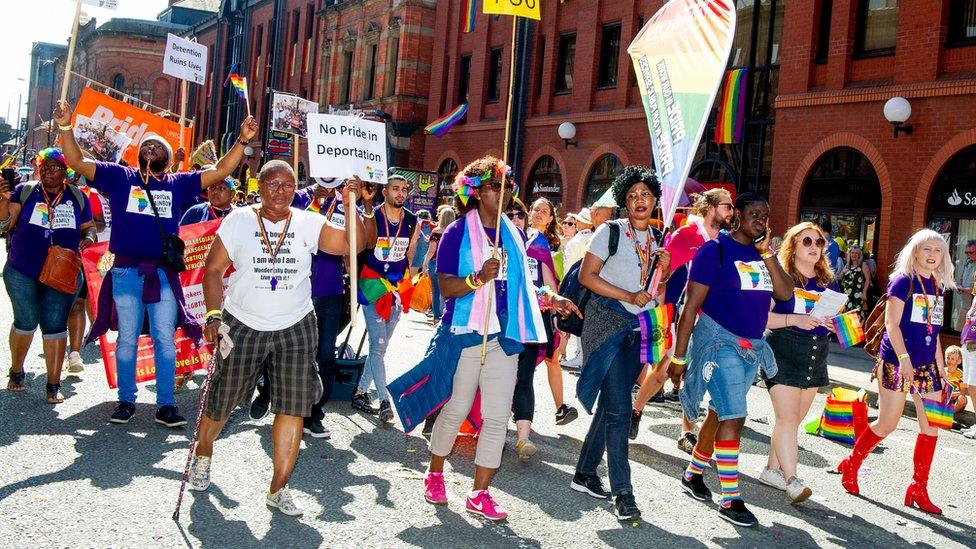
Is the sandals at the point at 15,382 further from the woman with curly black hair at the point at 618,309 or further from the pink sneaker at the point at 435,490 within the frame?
the woman with curly black hair at the point at 618,309

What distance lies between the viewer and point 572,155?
25703 millimetres

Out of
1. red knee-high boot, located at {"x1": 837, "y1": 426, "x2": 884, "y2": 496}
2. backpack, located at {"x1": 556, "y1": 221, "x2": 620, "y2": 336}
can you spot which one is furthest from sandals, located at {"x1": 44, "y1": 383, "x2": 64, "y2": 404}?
red knee-high boot, located at {"x1": 837, "y1": 426, "x2": 884, "y2": 496}

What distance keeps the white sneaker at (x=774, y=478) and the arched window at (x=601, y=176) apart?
17837 mm

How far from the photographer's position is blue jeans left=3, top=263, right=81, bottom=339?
7688 mm

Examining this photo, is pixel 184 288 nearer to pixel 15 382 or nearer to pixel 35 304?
pixel 35 304

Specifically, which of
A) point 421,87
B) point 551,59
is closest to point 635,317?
point 551,59

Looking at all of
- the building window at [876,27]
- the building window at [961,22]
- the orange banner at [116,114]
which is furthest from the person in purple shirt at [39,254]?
the building window at [876,27]

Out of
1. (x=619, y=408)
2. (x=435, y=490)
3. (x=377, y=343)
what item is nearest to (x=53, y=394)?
(x=377, y=343)

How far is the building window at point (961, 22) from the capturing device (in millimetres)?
→ 16703

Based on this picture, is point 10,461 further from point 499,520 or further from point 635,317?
point 635,317

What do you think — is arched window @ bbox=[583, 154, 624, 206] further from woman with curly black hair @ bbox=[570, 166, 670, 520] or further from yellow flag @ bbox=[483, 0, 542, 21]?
woman with curly black hair @ bbox=[570, 166, 670, 520]

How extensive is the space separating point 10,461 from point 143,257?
1671 mm

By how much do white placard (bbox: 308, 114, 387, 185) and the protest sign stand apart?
2386mm

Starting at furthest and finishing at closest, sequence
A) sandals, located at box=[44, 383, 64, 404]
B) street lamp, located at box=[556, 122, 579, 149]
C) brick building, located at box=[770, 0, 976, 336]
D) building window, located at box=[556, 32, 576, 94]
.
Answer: building window, located at box=[556, 32, 576, 94] < street lamp, located at box=[556, 122, 579, 149] < brick building, located at box=[770, 0, 976, 336] < sandals, located at box=[44, 383, 64, 404]
